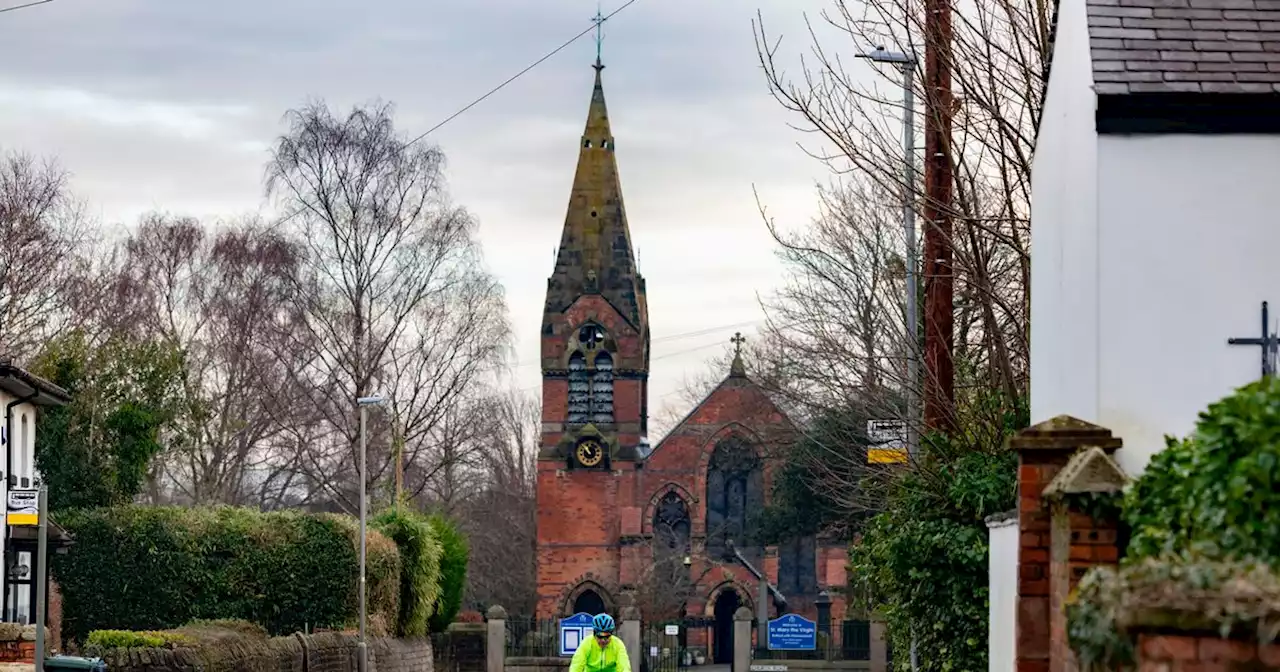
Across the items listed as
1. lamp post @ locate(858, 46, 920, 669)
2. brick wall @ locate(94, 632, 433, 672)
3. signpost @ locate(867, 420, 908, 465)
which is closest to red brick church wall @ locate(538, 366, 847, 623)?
brick wall @ locate(94, 632, 433, 672)

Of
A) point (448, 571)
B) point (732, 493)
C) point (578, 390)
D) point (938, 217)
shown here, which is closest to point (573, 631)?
point (448, 571)

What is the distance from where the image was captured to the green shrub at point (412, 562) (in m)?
46.3

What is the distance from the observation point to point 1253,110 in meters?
10.9

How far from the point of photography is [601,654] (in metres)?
15.2

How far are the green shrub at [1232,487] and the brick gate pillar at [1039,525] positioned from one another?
2.20 metres

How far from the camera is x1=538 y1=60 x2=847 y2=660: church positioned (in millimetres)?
81188

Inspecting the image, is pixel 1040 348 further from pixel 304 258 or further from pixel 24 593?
pixel 304 258

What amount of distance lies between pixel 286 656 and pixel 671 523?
169 ft

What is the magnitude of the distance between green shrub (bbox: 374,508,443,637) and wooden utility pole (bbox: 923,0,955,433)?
26.9 meters

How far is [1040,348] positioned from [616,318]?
68.0m

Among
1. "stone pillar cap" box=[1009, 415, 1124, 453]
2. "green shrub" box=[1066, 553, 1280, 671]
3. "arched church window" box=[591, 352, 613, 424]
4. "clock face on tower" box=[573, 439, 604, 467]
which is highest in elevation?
"arched church window" box=[591, 352, 613, 424]

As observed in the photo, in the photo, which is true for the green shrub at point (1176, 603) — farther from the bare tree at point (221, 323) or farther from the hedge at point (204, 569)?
the bare tree at point (221, 323)

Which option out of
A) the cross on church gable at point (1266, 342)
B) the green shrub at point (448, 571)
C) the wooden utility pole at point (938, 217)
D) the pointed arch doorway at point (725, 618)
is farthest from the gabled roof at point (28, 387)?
the pointed arch doorway at point (725, 618)

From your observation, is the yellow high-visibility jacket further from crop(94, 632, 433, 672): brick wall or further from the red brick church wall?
the red brick church wall
